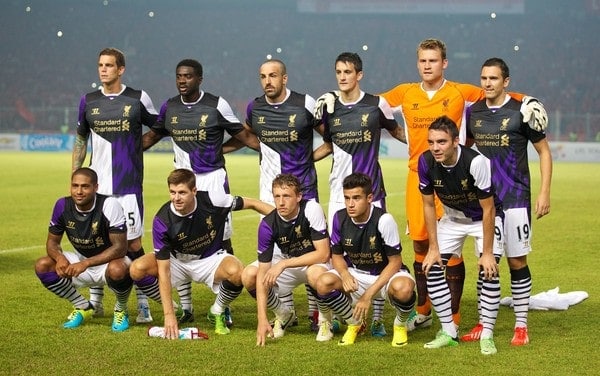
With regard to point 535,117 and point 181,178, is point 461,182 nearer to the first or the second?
point 535,117

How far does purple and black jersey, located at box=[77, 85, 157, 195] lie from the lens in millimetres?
7439

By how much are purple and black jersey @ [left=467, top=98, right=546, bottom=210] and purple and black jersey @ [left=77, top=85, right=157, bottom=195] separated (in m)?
2.68

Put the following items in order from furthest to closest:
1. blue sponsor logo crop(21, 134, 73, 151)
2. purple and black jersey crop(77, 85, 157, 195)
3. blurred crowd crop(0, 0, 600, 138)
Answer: blurred crowd crop(0, 0, 600, 138)
blue sponsor logo crop(21, 134, 73, 151)
purple and black jersey crop(77, 85, 157, 195)

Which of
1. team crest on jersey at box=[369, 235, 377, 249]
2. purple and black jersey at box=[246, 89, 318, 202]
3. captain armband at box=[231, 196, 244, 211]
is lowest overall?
team crest on jersey at box=[369, 235, 377, 249]

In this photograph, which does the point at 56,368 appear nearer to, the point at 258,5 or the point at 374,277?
the point at 374,277

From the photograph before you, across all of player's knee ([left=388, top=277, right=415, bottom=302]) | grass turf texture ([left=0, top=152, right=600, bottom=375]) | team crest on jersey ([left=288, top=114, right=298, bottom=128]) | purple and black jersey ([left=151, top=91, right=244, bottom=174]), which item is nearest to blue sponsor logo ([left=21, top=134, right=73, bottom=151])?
grass turf texture ([left=0, top=152, right=600, bottom=375])

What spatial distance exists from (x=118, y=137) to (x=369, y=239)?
7.67 feet

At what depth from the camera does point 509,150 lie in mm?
A: 6477

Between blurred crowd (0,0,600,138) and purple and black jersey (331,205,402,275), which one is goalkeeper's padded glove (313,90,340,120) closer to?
purple and black jersey (331,205,402,275)

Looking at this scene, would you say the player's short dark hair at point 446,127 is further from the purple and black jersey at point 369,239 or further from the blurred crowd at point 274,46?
the blurred crowd at point 274,46

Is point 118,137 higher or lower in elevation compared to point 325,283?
Answer: higher

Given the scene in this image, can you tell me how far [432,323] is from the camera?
23.3 ft

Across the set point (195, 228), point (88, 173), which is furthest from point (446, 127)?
point (88, 173)

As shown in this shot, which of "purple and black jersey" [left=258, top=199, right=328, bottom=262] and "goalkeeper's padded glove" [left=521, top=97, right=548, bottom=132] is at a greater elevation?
"goalkeeper's padded glove" [left=521, top=97, right=548, bottom=132]
